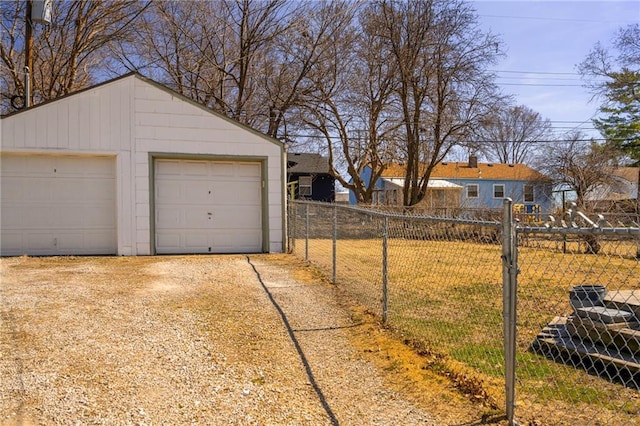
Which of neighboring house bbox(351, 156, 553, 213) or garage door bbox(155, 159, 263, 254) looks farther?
neighboring house bbox(351, 156, 553, 213)

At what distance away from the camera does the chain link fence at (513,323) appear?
10.3ft

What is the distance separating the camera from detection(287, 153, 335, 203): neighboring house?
3234 cm

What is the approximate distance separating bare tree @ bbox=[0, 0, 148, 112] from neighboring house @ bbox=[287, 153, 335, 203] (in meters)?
15.2

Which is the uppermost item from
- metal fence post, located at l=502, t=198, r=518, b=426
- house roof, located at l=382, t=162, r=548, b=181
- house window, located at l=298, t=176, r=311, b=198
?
house roof, located at l=382, t=162, r=548, b=181

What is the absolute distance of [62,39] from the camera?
57.7 feet

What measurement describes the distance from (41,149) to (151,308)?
606 cm

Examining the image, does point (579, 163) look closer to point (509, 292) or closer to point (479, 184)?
point (479, 184)

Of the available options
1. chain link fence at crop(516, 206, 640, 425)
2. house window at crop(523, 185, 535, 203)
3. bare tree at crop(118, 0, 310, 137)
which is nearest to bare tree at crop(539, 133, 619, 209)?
house window at crop(523, 185, 535, 203)

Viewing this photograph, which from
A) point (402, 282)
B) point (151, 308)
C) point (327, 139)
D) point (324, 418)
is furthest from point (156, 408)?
point (327, 139)

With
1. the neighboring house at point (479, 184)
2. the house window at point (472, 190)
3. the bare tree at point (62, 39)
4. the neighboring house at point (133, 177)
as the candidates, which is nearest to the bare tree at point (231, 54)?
the bare tree at point (62, 39)

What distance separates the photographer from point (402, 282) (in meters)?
7.94

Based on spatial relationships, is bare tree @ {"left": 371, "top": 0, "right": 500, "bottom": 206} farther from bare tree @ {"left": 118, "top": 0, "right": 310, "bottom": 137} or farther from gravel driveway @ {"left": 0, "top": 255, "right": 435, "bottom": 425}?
gravel driveway @ {"left": 0, "top": 255, "right": 435, "bottom": 425}

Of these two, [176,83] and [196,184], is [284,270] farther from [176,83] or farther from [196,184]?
[176,83]

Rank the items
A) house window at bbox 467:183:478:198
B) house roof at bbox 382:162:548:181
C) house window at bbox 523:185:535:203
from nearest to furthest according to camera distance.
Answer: house window at bbox 523:185:535:203
house window at bbox 467:183:478:198
house roof at bbox 382:162:548:181
